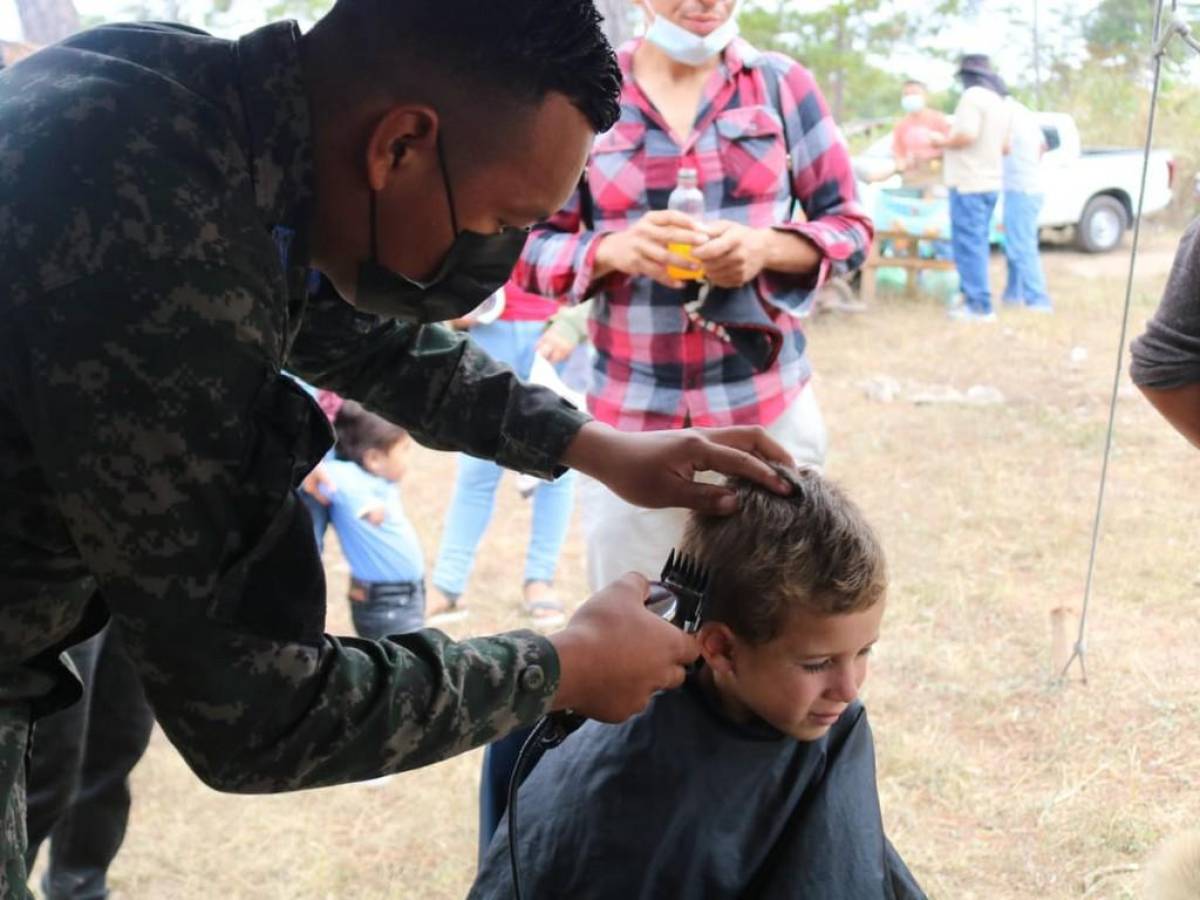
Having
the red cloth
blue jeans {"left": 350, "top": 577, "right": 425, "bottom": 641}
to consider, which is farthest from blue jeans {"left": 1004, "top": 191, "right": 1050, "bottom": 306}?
blue jeans {"left": 350, "top": 577, "right": 425, "bottom": 641}

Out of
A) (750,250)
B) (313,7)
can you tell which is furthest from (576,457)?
(313,7)

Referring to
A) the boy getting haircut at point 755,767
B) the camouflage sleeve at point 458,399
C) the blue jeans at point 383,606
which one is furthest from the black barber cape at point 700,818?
the blue jeans at point 383,606

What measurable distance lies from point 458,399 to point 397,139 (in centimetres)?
63

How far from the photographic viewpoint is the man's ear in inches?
44.9

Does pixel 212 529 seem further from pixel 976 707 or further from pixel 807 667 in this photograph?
pixel 976 707

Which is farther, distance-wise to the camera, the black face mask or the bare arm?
the bare arm

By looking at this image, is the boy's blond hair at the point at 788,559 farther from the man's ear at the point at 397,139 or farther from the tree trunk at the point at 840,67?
the tree trunk at the point at 840,67

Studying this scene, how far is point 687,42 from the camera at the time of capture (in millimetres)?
2467

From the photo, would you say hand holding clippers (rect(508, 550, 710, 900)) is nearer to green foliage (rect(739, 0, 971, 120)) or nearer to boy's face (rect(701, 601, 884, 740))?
boy's face (rect(701, 601, 884, 740))

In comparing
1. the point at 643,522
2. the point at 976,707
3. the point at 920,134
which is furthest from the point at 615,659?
the point at 920,134

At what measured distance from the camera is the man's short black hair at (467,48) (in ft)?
3.77

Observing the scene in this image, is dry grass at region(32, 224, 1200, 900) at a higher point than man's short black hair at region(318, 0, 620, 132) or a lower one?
lower

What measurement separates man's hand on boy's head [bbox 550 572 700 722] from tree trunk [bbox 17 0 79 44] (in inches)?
135

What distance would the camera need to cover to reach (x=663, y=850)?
1737 mm
